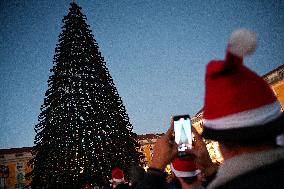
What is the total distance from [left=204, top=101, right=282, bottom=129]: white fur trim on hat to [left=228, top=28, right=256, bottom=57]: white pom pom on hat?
0.78 ft

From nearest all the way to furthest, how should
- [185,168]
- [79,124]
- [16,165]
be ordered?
[185,168] < [79,124] < [16,165]

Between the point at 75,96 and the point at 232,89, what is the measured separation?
20.4m

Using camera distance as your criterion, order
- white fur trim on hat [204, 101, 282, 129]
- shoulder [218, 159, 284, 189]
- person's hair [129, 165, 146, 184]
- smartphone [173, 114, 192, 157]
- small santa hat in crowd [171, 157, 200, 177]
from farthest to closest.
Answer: small santa hat in crowd [171, 157, 200, 177], smartphone [173, 114, 192, 157], person's hair [129, 165, 146, 184], white fur trim on hat [204, 101, 282, 129], shoulder [218, 159, 284, 189]

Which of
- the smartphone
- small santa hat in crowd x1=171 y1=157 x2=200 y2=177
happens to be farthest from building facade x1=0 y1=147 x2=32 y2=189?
the smartphone

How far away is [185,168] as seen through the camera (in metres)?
3.37

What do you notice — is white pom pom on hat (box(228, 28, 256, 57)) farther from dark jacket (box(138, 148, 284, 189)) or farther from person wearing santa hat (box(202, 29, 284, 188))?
dark jacket (box(138, 148, 284, 189))

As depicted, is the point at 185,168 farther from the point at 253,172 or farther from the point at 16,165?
the point at 16,165

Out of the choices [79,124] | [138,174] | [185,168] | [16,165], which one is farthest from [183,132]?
[16,165]

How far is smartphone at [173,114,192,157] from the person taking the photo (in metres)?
2.51

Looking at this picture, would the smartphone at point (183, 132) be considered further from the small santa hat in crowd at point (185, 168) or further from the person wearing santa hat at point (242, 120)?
the person wearing santa hat at point (242, 120)

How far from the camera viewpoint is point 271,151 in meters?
1.22

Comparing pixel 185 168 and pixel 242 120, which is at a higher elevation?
pixel 242 120

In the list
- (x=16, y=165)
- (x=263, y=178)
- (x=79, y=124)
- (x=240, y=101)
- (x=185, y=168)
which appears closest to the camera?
(x=263, y=178)

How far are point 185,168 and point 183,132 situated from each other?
90 centimetres
